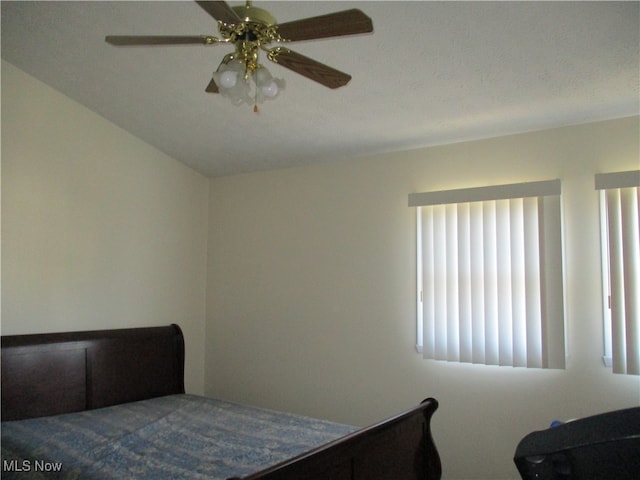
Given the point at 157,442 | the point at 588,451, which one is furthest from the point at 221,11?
the point at 157,442

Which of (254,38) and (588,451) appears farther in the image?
(254,38)

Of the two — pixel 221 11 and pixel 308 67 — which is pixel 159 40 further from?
pixel 308 67

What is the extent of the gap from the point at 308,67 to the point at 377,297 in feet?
6.76

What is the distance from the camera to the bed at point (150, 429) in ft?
6.33

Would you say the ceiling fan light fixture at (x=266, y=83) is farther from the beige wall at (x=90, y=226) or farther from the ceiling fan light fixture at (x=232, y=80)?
the beige wall at (x=90, y=226)

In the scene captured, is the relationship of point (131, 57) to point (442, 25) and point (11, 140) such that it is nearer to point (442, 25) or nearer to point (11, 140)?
point (11, 140)

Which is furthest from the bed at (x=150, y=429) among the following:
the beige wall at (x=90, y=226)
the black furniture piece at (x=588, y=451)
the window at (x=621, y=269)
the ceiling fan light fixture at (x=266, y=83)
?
the ceiling fan light fixture at (x=266, y=83)

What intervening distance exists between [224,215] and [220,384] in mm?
1524

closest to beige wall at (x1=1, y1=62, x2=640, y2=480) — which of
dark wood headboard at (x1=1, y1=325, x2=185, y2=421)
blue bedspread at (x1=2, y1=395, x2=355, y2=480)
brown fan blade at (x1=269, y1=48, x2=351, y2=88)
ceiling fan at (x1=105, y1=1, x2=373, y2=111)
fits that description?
dark wood headboard at (x1=1, y1=325, x2=185, y2=421)

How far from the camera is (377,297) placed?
3.35 m

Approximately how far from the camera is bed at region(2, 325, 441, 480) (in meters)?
1.93

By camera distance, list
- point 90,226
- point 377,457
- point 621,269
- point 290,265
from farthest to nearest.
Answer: point 290,265, point 90,226, point 621,269, point 377,457

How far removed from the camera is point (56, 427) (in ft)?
8.41

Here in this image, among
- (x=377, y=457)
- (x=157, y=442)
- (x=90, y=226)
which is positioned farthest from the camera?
(x=90, y=226)
